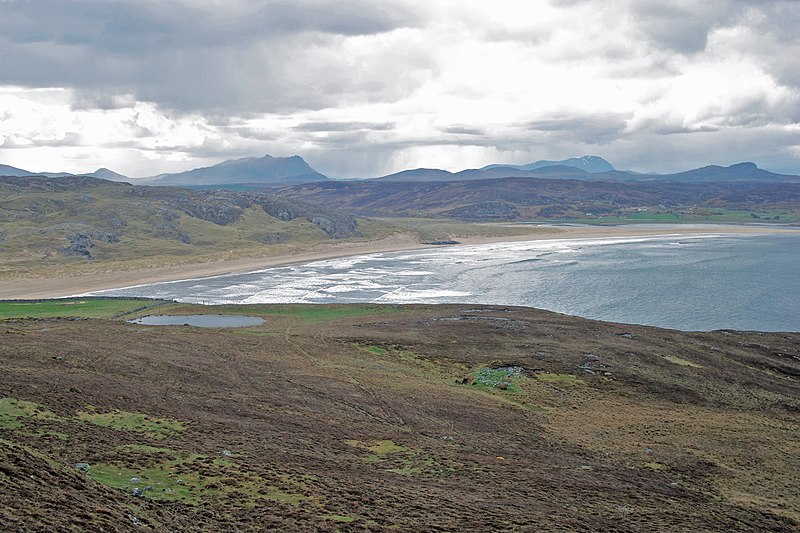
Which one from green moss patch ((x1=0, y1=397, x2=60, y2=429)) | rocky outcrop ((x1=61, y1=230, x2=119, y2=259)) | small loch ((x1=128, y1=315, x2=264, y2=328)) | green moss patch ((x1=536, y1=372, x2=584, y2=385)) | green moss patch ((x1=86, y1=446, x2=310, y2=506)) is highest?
rocky outcrop ((x1=61, y1=230, x2=119, y2=259))

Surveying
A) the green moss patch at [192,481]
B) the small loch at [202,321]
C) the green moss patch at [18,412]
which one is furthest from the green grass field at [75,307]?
the green moss patch at [192,481]

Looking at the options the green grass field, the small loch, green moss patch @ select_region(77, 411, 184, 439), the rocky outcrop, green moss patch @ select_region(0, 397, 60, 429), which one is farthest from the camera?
the rocky outcrop

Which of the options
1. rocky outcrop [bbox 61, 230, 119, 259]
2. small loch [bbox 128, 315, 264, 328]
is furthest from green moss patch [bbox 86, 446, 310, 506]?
rocky outcrop [bbox 61, 230, 119, 259]

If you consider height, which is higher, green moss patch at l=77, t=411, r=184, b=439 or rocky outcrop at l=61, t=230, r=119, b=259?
rocky outcrop at l=61, t=230, r=119, b=259

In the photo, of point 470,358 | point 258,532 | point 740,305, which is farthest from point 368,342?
point 740,305

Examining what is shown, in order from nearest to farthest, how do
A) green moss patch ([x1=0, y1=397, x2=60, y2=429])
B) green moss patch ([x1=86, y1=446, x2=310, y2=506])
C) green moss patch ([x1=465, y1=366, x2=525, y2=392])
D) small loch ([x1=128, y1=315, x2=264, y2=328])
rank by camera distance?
green moss patch ([x1=86, y1=446, x2=310, y2=506]) < green moss patch ([x1=0, y1=397, x2=60, y2=429]) < green moss patch ([x1=465, y1=366, x2=525, y2=392]) < small loch ([x1=128, y1=315, x2=264, y2=328])

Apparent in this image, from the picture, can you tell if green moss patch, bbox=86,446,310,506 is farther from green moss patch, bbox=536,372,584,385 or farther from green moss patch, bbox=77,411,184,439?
green moss patch, bbox=536,372,584,385

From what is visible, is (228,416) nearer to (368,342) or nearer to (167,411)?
(167,411)
